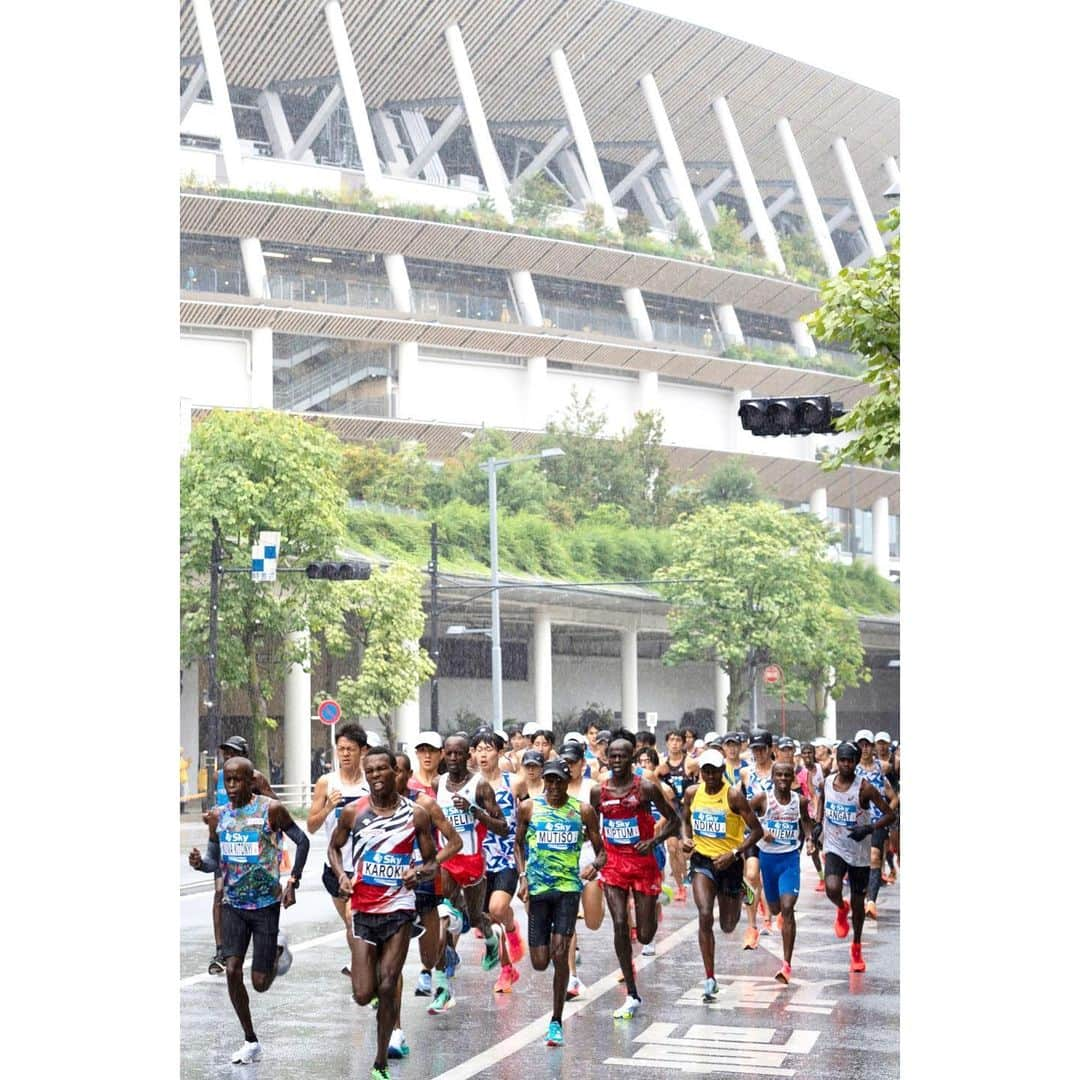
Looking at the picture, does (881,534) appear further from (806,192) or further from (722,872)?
(722,872)

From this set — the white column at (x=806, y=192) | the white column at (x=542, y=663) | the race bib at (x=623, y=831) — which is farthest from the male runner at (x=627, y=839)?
the white column at (x=806, y=192)

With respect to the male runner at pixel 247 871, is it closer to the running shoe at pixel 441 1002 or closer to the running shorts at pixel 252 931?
the running shorts at pixel 252 931

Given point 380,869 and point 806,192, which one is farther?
point 806,192

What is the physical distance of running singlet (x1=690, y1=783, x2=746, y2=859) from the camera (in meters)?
13.5

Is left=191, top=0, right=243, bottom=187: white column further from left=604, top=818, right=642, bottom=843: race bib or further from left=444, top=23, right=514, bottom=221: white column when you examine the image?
left=604, top=818, right=642, bottom=843: race bib

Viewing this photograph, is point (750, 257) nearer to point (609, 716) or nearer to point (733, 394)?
point (733, 394)

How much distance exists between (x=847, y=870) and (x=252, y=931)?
5.67 metres

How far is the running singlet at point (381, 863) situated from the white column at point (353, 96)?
5328 cm

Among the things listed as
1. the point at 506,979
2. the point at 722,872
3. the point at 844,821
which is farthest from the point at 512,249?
the point at 506,979

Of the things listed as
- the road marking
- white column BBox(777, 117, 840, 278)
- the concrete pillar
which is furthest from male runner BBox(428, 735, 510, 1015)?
white column BBox(777, 117, 840, 278)

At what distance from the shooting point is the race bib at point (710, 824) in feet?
44.5

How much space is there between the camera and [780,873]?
1391 cm

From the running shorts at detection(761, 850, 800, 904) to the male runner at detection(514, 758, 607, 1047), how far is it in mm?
2286
